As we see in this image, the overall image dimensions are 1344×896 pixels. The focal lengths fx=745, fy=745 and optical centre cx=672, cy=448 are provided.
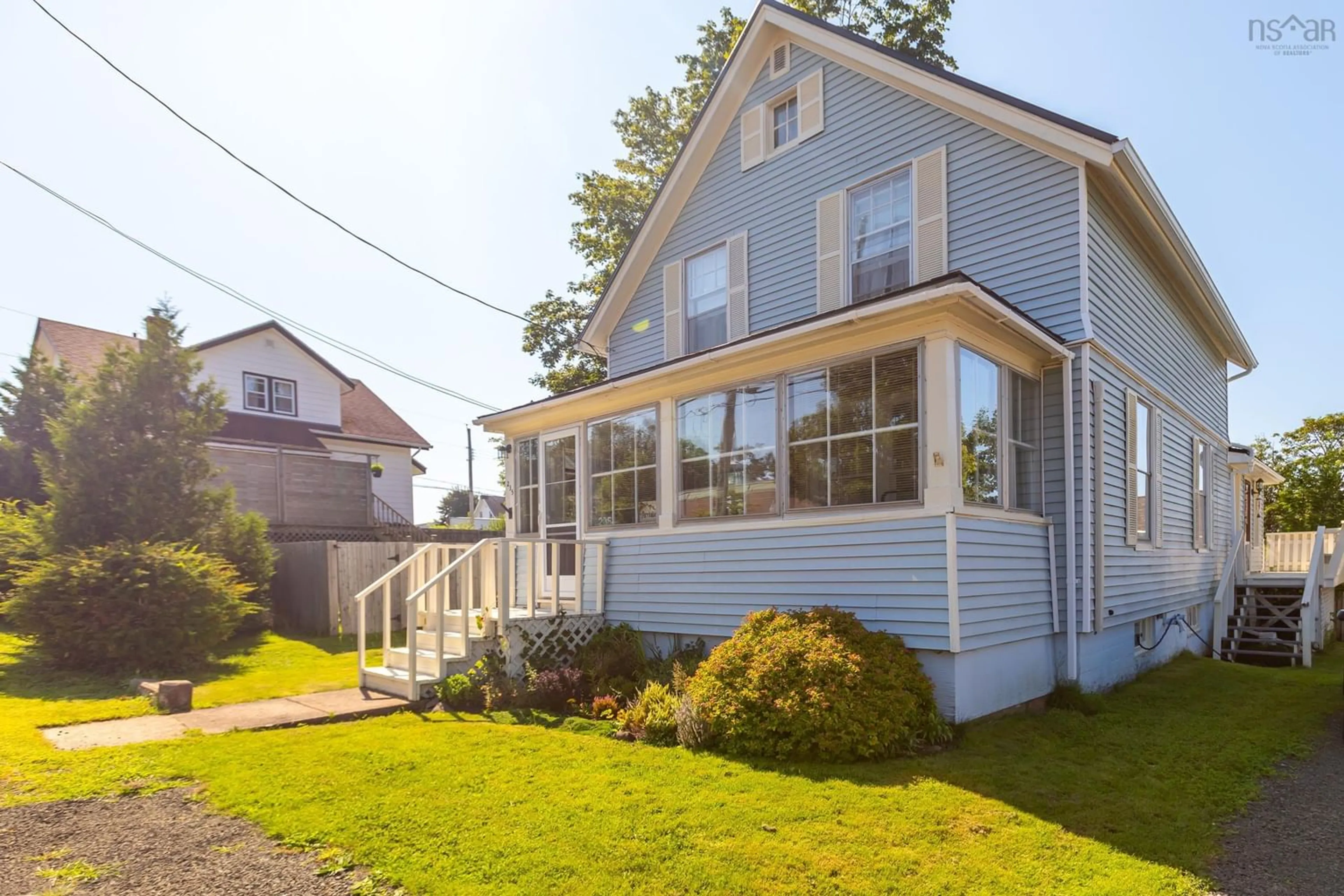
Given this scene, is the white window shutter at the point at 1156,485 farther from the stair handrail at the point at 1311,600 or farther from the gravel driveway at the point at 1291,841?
the gravel driveway at the point at 1291,841

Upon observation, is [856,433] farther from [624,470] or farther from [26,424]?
[26,424]

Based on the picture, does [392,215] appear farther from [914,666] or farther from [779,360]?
[914,666]

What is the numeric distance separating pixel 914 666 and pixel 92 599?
9676 mm

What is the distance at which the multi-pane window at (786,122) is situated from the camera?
10.8 metres

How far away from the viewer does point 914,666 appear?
20.2ft

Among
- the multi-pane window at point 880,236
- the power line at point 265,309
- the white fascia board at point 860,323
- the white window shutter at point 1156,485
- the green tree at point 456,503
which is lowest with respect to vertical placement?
the green tree at point 456,503

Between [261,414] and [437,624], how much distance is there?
17178 mm

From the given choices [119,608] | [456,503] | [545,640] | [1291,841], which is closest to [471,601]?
[545,640]

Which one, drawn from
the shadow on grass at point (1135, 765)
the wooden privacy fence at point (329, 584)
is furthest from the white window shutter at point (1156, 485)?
the wooden privacy fence at point (329, 584)

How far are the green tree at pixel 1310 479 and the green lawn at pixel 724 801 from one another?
20972mm

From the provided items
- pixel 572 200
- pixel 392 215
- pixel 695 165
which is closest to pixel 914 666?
pixel 695 165

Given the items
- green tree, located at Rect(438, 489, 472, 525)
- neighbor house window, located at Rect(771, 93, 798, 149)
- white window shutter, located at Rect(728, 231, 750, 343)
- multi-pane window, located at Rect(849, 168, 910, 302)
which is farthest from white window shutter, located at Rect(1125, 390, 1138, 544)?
green tree, located at Rect(438, 489, 472, 525)

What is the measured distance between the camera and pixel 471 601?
28.8 feet

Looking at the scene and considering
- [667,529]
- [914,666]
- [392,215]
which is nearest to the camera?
[914,666]
